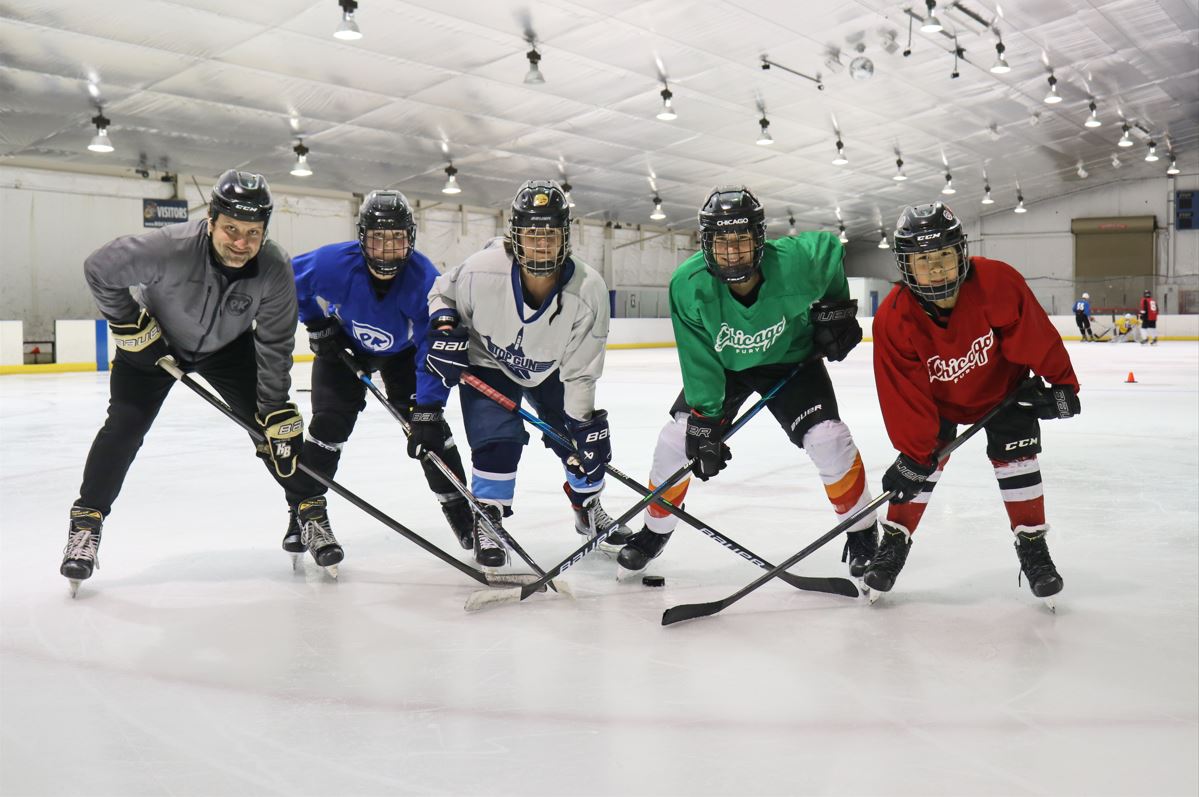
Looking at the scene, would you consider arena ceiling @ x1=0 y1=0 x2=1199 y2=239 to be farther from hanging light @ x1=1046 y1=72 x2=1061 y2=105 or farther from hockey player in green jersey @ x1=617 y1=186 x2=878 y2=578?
hockey player in green jersey @ x1=617 y1=186 x2=878 y2=578

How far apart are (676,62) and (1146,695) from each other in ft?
32.9

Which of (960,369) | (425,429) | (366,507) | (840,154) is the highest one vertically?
(840,154)

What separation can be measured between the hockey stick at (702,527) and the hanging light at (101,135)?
363 inches

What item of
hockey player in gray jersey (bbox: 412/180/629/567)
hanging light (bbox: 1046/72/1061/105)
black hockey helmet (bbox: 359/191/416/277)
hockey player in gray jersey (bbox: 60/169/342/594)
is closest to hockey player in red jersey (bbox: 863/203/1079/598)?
hockey player in gray jersey (bbox: 412/180/629/567)

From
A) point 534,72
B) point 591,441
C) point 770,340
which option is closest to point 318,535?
point 591,441

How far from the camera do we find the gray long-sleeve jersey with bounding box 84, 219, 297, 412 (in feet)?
8.13

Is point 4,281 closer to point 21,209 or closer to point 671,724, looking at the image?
point 21,209

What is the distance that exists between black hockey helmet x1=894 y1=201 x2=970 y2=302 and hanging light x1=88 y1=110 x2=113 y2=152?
1016 cm

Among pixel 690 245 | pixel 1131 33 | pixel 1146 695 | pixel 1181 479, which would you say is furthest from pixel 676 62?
pixel 690 245

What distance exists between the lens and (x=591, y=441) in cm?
282

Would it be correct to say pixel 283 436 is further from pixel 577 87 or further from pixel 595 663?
pixel 577 87

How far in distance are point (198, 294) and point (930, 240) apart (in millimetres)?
1837

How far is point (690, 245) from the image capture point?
928 inches

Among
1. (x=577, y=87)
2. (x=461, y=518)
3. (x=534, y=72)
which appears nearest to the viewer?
(x=461, y=518)
